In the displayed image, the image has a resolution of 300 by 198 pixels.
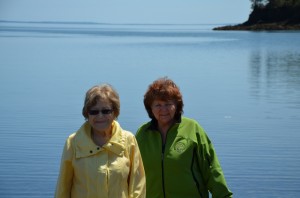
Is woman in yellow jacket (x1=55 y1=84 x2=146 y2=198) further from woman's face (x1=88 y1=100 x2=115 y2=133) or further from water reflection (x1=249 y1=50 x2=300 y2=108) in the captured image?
water reflection (x1=249 y1=50 x2=300 y2=108)

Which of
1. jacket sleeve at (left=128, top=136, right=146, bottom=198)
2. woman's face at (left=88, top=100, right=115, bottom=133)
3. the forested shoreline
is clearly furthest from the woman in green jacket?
the forested shoreline

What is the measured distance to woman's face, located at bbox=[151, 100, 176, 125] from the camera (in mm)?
4133

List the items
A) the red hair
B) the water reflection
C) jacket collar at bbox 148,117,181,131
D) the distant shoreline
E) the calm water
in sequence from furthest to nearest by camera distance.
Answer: the distant shoreline → the water reflection → the calm water → jacket collar at bbox 148,117,181,131 → the red hair

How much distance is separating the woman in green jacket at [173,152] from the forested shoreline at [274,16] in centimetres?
9532

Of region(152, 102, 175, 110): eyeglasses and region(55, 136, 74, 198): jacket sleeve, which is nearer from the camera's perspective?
region(55, 136, 74, 198): jacket sleeve

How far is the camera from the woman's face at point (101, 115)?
361cm

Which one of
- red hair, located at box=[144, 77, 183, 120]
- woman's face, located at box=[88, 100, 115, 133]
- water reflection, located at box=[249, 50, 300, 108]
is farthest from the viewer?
water reflection, located at box=[249, 50, 300, 108]

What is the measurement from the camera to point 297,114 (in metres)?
14.3

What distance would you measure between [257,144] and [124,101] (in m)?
5.23

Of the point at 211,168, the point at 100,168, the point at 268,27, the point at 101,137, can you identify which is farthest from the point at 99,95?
the point at 268,27

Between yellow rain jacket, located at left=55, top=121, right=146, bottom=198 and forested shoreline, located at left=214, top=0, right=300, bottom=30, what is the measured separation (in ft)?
315

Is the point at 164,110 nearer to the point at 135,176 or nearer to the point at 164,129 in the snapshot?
the point at 164,129

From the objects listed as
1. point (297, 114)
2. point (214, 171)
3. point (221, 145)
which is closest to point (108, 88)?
point (214, 171)

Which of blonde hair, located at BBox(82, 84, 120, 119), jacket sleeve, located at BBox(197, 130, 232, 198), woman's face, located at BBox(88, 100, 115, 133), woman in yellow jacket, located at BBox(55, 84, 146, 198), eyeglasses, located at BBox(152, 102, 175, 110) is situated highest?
blonde hair, located at BBox(82, 84, 120, 119)
